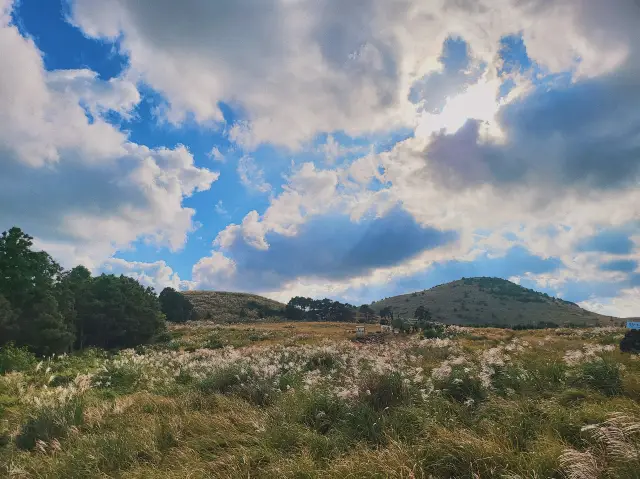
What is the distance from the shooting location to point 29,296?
29.2 m

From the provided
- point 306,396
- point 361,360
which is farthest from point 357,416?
point 361,360

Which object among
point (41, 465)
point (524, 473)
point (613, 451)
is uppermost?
point (613, 451)

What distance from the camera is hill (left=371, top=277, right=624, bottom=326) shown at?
11888cm

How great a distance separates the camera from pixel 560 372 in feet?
29.0

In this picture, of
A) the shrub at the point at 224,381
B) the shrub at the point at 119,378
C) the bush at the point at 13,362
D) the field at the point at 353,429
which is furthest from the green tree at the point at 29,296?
the shrub at the point at 224,381

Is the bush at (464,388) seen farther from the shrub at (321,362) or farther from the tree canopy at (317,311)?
the tree canopy at (317,311)

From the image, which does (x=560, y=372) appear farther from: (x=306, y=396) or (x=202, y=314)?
(x=202, y=314)

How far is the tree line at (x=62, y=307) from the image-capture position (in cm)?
2823

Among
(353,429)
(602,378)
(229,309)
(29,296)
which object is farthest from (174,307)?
(602,378)

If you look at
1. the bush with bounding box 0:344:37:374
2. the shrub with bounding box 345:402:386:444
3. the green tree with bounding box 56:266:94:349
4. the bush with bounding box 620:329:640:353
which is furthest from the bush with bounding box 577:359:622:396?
the green tree with bounding box 56:266:94:349

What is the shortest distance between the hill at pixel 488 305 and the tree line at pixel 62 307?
93.3 meters

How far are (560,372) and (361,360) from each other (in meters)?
7.20

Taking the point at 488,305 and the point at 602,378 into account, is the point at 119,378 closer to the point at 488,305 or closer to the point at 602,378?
the point at 602,378

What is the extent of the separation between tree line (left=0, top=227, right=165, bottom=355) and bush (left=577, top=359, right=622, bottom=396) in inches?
1085
